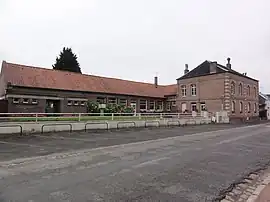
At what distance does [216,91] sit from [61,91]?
79.8 feet

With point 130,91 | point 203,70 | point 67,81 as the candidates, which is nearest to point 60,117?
point 67,81

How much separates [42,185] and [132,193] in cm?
196

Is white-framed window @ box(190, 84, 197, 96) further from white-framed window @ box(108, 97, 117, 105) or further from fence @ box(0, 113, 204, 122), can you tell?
fence @ box(0, 113, 204, 122)

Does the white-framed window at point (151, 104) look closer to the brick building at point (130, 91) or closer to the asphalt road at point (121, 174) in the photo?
the brick building at point (130, 91)

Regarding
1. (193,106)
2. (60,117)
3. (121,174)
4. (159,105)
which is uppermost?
(159,105)

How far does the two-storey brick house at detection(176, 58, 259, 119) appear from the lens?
45.1m

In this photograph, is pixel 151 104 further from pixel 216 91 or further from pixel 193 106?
pixel 216 91

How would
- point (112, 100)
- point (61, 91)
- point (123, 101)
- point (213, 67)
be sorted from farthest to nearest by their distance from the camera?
1. point (213, 67)
2. point (123, 101)
3. point (112, 100)
4. point (61, 91)

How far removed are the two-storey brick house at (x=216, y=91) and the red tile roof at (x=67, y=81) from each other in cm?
519

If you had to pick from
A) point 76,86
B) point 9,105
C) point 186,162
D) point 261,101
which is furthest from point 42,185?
point 261,101

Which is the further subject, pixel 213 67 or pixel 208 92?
pixel 208 92

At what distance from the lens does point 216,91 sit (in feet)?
151

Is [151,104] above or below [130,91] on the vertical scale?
below

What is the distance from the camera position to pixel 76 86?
39.4m
